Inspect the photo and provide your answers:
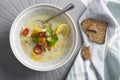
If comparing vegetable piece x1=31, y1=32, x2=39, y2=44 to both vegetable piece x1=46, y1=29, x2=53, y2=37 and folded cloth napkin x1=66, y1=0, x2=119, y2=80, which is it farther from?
folded cloth napkin x1=66, y1=0, x2=119, y2=80

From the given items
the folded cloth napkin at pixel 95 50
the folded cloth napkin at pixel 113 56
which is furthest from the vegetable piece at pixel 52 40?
the folded cloth napkin at pixel 113 56

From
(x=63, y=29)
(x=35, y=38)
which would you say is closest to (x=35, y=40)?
(x=35, y=38)

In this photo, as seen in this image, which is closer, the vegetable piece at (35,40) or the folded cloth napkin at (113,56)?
the vegetable piece at (35,40)

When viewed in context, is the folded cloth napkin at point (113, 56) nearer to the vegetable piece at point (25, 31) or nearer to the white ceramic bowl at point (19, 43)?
the white ceramic bowl at point (19, 43)

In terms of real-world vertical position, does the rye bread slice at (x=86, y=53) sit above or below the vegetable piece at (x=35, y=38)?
below

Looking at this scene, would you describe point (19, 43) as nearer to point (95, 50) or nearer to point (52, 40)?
point (52, 40)

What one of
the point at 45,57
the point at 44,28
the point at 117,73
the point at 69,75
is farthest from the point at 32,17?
the point at 117,73
